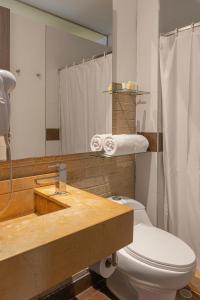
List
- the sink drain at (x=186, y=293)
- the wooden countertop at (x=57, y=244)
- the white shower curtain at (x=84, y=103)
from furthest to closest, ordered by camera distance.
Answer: the sink drain at (x=186, y=293) < the white shower curtain at (x=84, y=103) < the wooden countertop at (x=57, y=244)

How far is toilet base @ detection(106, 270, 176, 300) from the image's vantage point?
1393 mm

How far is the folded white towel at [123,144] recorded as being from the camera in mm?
1657

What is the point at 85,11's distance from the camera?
1624 mm

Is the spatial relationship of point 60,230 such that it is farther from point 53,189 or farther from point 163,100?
point 163,100

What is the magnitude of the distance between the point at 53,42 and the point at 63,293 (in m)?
1.59

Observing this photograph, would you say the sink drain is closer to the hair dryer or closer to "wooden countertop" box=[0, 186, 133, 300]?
"wooden countertop" box=[0, 186, 133, 300]

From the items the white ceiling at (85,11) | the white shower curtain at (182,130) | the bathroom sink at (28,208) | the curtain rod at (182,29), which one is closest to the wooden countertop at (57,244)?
the bathroom sink at (28,208)

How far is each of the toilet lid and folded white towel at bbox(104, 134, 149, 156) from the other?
542 mm

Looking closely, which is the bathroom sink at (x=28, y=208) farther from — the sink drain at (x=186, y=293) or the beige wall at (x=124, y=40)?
the sink drain at (x=186, y=293)

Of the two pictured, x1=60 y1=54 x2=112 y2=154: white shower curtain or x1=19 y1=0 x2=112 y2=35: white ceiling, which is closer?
x1=19 y1=0 x2=112 y2=35: white ceiling

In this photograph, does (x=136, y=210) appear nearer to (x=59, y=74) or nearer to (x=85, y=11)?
(x=59, y=74)

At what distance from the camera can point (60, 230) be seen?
2.77 ft

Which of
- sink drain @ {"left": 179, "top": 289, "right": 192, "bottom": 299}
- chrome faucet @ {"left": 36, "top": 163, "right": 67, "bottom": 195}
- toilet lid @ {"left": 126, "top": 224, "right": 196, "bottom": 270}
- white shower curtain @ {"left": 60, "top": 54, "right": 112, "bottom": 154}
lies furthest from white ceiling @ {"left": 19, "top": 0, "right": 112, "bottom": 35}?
sink drain @ {"left": 179, "top": 289, "right": 192, "bottom": 299}

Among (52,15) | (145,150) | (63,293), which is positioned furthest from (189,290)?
(52,15)
